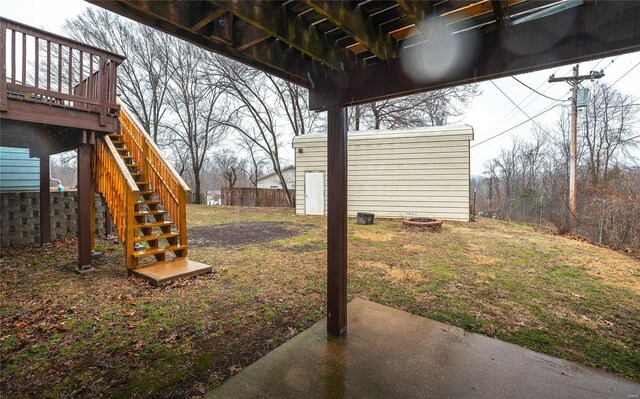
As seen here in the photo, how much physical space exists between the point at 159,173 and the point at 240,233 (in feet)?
10.3

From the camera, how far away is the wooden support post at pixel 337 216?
2330mm

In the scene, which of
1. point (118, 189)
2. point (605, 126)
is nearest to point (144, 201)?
point (118, 189)

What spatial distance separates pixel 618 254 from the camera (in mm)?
5645

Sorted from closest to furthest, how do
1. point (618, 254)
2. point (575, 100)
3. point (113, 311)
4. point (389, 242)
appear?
1. point (113, 311)
2. point (618, 254)
3. point (389, 242)
4. point (575, 100)

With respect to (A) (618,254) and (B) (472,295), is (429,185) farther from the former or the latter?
(B) (472,295)

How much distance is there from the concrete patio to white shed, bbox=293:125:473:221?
7.60 m

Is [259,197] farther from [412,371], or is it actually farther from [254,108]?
[412,371]

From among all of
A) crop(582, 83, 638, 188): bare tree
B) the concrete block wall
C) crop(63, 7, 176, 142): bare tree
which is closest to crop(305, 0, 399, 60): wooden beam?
the concrete block wall

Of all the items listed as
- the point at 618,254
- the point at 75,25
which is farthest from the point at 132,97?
the point at 618,254

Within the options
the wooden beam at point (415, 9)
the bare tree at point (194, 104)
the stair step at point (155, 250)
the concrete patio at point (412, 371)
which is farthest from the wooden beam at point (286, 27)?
the bare tree at point (194, 104)

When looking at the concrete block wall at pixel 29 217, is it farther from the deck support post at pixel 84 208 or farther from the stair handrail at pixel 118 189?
the deck support post at pixel 84 208

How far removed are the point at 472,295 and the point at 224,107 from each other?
16269mm

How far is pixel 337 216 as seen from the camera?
7.87 feet

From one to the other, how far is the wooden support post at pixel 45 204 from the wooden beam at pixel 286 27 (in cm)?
617
